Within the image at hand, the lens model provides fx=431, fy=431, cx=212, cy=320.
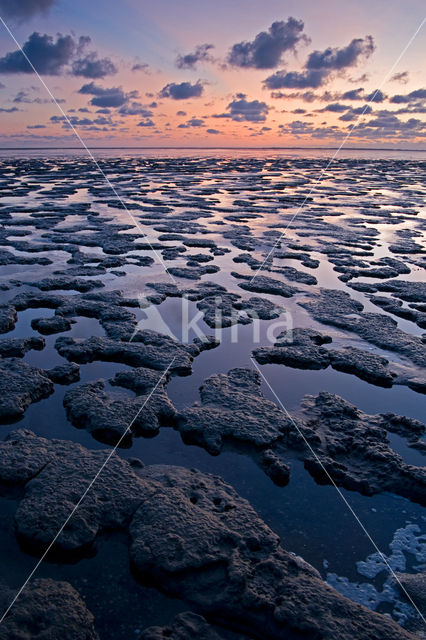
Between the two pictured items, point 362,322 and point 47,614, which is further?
point 362,322

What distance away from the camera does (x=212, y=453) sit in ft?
9.18

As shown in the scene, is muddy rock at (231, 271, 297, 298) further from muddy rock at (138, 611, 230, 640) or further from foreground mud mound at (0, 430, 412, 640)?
muddy rock at (138, 611, 230, 640)

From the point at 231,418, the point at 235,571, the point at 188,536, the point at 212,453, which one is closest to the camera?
the point at 235,571

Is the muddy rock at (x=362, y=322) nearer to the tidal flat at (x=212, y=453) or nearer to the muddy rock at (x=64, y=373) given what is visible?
the tidal flat at (x=212, y=453)

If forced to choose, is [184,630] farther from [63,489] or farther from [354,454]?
[354,454]

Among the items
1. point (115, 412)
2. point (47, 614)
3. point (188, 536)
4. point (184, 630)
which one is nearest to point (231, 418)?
point (115, 412)

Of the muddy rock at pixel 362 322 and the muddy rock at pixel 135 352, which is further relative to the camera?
the muddy rock at pixel 362 322

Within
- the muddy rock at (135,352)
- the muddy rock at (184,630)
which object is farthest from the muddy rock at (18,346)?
the muddy rock at (184,630)

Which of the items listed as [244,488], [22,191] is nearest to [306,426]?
[244,488]

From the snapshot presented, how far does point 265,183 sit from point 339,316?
18324mm

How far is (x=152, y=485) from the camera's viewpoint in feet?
8.02

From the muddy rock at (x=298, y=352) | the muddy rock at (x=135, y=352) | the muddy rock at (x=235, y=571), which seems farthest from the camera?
the muddy rock at (x=298, y=352)

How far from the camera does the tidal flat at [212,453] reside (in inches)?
72.8

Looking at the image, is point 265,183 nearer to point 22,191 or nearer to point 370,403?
point 22,191
